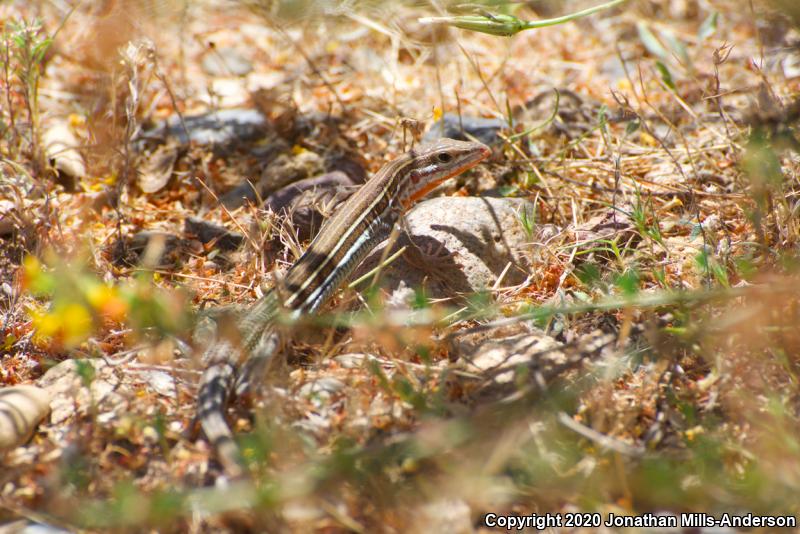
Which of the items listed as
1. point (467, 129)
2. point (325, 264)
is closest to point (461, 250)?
point (325, 264)

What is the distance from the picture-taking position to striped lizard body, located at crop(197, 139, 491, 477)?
3072 millimetres

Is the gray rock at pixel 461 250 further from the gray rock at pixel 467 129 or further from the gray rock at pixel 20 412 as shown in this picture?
the gray rock at pixel 20 412

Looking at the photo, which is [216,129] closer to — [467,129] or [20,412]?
[467,129]

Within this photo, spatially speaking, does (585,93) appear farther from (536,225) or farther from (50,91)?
(50,91)

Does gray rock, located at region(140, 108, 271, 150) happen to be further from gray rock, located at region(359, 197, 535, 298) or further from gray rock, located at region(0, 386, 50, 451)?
gray rock, located at region(0, 386, 50, 451)

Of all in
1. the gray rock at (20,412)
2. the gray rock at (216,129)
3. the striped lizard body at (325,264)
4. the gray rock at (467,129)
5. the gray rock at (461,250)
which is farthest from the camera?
the gray rock at (216,129)

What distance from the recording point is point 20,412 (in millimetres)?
3027

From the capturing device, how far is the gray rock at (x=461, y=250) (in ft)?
13.9

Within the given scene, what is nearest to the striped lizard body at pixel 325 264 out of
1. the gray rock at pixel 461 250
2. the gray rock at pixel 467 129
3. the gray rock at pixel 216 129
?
the gray rock at pixel 461 250

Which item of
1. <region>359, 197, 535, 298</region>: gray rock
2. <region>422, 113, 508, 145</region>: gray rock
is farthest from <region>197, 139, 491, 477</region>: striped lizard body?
<region>422, 113, 508, 145</region>: gray rock

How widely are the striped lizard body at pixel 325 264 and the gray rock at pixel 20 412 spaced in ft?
2.38

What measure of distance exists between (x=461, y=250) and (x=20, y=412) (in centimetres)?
250

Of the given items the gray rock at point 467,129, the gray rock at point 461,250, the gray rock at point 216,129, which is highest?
the gray rock at point 216,129

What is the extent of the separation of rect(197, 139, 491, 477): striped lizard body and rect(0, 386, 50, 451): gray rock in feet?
2.38
